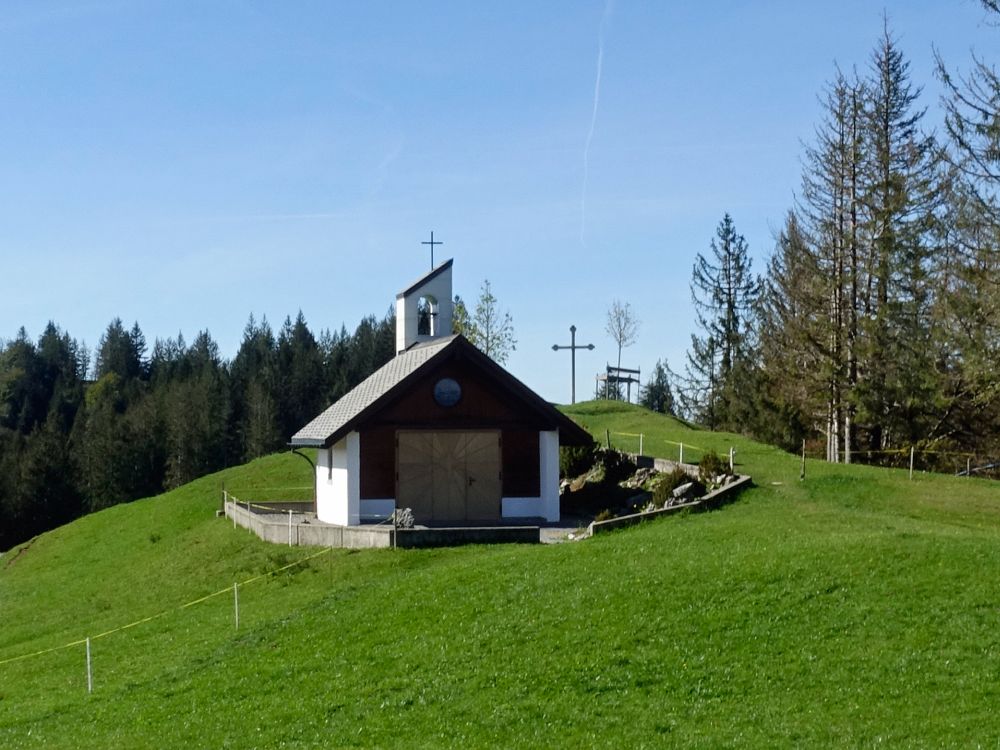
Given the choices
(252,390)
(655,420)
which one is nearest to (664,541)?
(655,420)

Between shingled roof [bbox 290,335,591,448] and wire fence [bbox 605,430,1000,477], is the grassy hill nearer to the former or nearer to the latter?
shingled roof [bbox 290,335,591,448]

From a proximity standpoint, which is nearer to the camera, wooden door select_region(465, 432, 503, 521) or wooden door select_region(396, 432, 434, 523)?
wooden door select_region(396, 432, 434, 523)

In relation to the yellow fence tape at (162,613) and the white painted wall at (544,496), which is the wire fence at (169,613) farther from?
the white painted wall at (544,496)

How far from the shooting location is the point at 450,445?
3088 centimetres

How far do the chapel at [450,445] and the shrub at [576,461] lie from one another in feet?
13.5

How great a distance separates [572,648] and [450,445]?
1475 centimetres

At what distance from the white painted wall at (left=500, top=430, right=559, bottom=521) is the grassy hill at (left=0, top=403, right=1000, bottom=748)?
16.4 ft

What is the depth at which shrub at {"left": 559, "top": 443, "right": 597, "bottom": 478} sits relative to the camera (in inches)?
1407

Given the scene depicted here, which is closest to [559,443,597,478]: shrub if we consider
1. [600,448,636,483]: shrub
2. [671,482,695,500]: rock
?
[600,448,636,483]: shrub

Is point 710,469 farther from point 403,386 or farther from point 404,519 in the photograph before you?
point 404,519

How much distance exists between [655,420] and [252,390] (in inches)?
2165

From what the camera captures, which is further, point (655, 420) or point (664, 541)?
point (655, 420)

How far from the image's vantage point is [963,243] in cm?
3459

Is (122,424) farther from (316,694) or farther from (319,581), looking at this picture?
(316,694)
